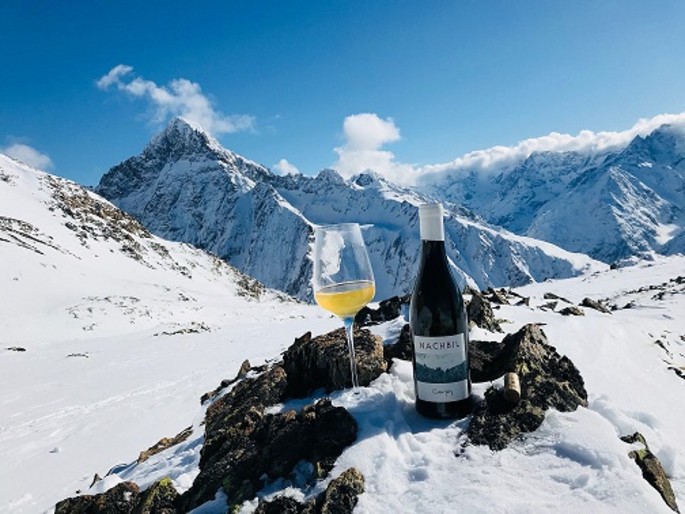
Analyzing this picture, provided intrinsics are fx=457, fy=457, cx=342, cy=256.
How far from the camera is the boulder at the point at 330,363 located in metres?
3.80


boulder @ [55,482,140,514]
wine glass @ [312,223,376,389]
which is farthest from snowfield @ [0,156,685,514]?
wine glass @ [312,223,376,389]

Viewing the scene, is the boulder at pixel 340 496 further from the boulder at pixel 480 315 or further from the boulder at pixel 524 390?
the boulder at pixel 480 315

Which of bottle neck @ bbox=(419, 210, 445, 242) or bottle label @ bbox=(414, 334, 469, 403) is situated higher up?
bottle neck @ bbox=(419, 210, 445, 242)

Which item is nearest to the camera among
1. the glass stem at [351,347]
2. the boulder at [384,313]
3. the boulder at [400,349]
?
the glass stem at [351,347]

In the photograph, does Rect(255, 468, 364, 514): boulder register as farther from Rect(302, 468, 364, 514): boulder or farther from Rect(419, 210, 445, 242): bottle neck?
Rect(419, 210, 445, 242): bottle neck

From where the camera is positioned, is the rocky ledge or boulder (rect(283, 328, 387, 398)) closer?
the rocky ledge

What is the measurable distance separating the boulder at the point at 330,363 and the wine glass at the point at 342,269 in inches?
25.5

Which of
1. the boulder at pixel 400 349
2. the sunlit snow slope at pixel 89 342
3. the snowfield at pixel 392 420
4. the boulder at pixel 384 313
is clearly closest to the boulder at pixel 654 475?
the snowfield at pixel 392 420

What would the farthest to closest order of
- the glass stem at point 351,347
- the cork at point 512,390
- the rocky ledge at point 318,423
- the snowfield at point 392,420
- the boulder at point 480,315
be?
the boulder at point 480,315, the glass stem at point 351,347, the cork at point 512,390, the rocky ledge at point 318,423, the snowfield at point 392,420

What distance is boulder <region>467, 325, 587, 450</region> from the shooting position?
9.01 ft

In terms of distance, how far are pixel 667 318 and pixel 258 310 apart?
36337 millimetres

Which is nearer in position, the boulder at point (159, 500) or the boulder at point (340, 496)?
the boulder at point (340, 496)

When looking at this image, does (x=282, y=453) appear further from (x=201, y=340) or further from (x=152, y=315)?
(x=152, y=315)

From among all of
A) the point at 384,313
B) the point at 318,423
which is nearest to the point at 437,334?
the point at 318,423
